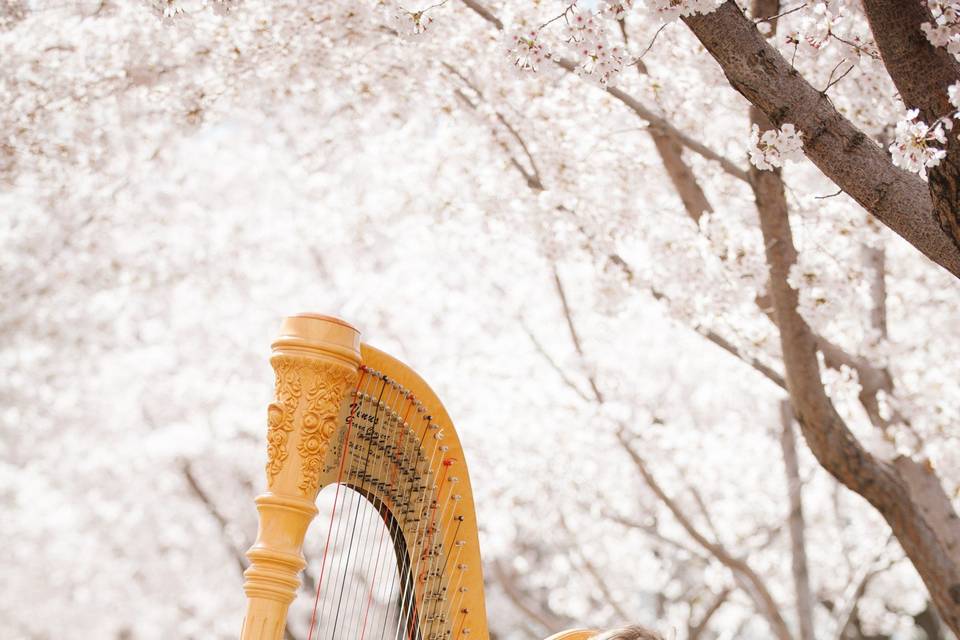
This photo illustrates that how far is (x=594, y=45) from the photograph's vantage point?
2473mm

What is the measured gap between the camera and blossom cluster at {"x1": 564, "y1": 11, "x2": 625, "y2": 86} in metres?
2.46

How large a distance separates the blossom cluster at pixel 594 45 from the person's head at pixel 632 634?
4.11 ft

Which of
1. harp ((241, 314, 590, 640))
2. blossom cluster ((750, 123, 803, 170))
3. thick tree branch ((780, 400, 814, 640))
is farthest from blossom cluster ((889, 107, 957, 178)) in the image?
thick tree branch ((780, 400, 814, 640))

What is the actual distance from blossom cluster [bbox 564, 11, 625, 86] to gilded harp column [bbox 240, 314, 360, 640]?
836 millimetres

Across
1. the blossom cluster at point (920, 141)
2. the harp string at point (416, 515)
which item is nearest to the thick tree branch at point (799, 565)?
the harp string at point (416, 515)

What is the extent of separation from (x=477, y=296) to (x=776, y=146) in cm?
743

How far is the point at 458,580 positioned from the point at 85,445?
29.9 feet

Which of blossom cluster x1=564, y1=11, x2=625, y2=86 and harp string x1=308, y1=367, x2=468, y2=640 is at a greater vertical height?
blossom cluster x1=564, y1=11, x2=625, y2=86

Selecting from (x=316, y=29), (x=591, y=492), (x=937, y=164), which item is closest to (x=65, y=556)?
(x=591, y=492)

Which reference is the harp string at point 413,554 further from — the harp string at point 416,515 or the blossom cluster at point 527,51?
the blossom cluster at point 527,51

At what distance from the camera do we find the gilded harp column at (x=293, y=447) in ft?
7.30

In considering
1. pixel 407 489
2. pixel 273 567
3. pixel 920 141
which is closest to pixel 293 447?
pixel 273 567

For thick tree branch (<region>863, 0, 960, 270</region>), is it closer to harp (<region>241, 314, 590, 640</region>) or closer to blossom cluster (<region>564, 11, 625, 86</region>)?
blossom cluster (<region>564, 11, 625, 86</region>)

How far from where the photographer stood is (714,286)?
15.4 feet
